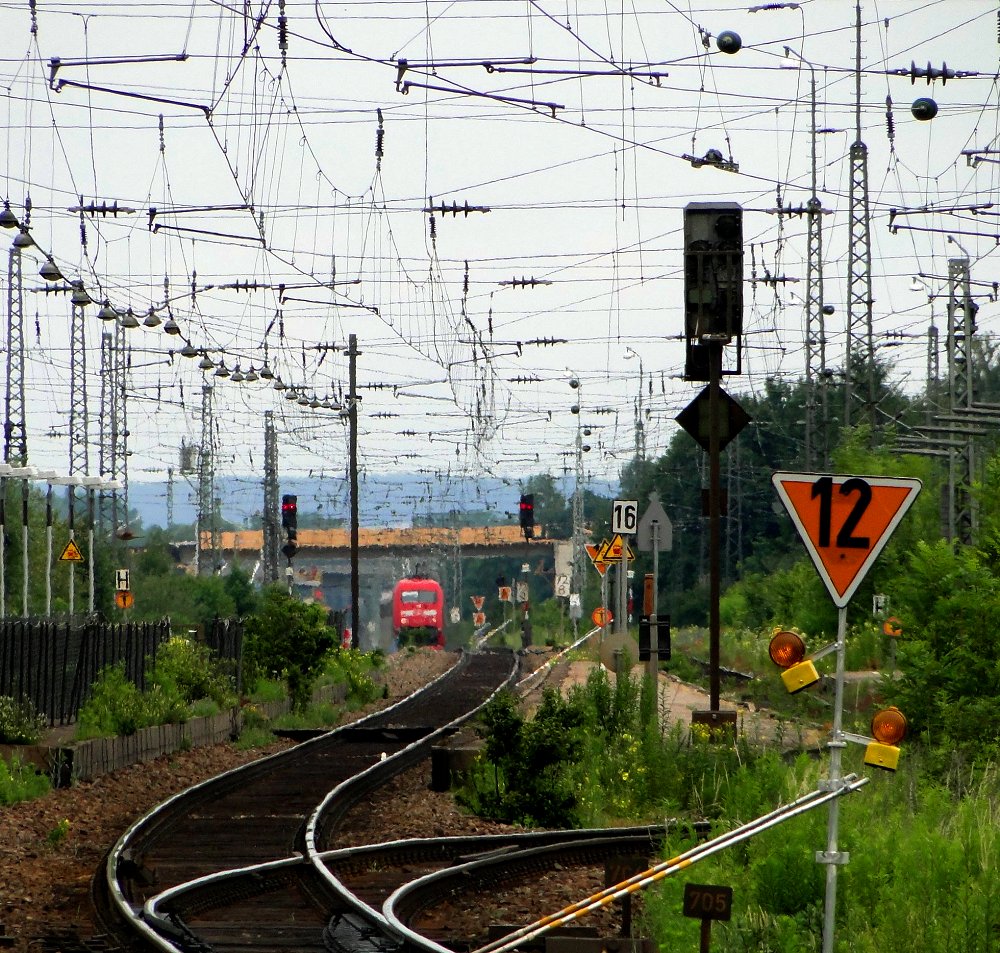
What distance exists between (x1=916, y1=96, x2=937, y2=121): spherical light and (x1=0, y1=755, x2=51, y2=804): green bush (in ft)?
52.4

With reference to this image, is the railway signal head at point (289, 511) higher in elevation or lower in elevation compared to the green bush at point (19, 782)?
higher

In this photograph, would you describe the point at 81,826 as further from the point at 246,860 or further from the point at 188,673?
the point at 188,673

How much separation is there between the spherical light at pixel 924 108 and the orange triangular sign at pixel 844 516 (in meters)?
17.4

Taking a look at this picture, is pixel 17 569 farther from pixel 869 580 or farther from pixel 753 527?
pixel 753 527

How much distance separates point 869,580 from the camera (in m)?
37.9

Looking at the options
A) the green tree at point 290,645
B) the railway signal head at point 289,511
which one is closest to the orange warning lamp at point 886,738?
the green tree at point 290,645

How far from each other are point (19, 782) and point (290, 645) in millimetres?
15937

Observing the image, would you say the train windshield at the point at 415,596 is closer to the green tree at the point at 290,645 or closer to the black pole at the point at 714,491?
the green tree at the point at 290,645

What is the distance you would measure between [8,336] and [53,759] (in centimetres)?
2960

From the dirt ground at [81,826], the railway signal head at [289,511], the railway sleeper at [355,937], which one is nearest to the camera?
the railway sleeper at [355,937]

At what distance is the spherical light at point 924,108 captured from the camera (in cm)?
2483

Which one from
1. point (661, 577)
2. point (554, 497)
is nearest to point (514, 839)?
point (661, 577)

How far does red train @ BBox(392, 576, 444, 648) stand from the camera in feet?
279

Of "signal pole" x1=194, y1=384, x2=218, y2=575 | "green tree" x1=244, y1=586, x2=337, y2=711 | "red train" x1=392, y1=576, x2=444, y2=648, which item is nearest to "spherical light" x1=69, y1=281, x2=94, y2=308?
"green tree" x1=244, y1=586, x2=337, y2=711
